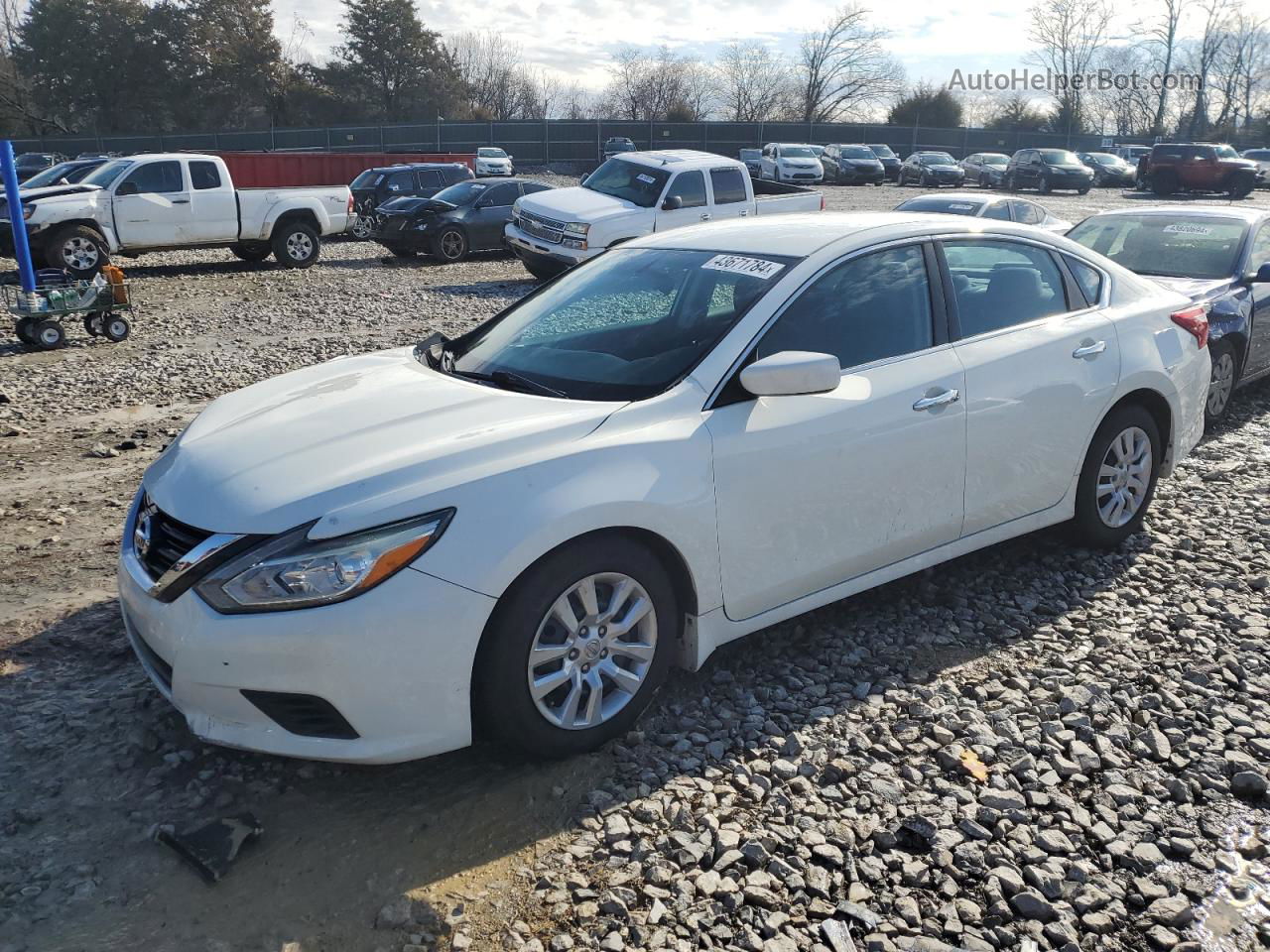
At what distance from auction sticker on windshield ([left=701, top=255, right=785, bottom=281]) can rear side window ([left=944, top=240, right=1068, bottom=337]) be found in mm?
875

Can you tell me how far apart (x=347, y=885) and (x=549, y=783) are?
692mm

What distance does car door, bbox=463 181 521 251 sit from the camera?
1866 centimetres

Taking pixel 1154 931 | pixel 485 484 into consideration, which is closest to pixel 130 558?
pixel 485 484

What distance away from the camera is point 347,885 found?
2.79 m

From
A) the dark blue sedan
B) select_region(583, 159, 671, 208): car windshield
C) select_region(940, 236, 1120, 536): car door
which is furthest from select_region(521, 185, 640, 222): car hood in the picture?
select_region(940, 236, 1120, 536): car door

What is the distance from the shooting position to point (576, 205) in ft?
49.8

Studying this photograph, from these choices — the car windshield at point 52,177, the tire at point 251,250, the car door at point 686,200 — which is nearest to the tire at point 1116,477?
the car door at point 686,200

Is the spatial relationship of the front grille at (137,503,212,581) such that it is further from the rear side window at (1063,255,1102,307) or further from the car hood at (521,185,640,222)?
the car hood at (521,185,640,222)

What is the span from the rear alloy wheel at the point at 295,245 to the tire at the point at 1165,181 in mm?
31886

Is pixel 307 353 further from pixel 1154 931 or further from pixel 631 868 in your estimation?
pixel 1154 931

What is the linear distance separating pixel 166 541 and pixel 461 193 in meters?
16.9

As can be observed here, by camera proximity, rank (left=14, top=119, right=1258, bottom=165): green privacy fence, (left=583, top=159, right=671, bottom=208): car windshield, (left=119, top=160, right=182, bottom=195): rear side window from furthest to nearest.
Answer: (left=14, top=119, right=1258, bottom=165): green privacy fence < (left=119, top=160, right=182, bottom=195): rear side window < (left=583, top=159, right=671, bottom=208): car windshield

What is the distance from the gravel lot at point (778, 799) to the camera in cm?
268

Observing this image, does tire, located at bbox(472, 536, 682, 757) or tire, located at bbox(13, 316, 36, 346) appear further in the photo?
tire, located at bbox(13, 316, 36, 346)
